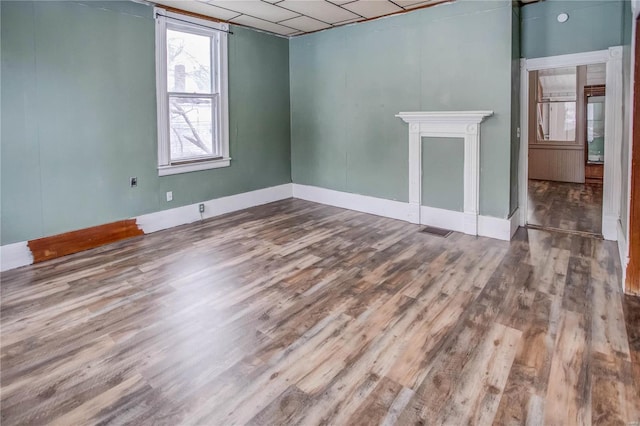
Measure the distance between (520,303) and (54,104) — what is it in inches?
179

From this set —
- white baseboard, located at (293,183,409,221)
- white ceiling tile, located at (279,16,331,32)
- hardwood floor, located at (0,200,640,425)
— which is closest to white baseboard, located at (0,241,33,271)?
hardwood floor, located at (0,200,640,425)

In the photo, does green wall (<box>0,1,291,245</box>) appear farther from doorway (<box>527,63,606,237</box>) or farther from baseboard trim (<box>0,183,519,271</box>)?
doorway (<box>527,63,606,237</box>)

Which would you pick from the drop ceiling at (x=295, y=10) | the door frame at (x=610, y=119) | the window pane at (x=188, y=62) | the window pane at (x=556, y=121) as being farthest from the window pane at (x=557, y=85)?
the window pane at (x=188, y=62)

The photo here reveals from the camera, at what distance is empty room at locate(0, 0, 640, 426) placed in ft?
6.82

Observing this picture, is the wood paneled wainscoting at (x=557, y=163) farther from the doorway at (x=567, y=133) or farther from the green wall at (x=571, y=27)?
the green wall at (x=571, y=27)

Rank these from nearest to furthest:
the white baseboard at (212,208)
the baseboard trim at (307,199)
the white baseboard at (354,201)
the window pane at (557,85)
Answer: the baseboard trim at (307,199) → the white baseboard at (212,208) → the white baseboard at (354,201) → the window pane at (557,85)

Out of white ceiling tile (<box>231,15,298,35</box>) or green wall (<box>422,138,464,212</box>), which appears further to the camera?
white ceiling tile (<box>231,15,298,35</box>)

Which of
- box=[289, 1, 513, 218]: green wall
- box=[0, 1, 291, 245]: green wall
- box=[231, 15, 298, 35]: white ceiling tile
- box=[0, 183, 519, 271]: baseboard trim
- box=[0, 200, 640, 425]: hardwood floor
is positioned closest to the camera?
box=[0, 200, 640, 425]: hardwood floor

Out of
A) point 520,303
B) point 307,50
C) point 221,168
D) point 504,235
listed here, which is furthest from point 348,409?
point 307,50

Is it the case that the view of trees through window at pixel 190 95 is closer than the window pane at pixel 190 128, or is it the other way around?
the view of trees through window at pixel 190 95

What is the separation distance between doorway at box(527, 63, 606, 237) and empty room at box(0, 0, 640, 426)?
123 centimetres

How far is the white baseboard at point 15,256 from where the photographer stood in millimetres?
3730

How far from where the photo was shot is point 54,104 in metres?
3.95

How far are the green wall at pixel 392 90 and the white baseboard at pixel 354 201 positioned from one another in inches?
3.9
